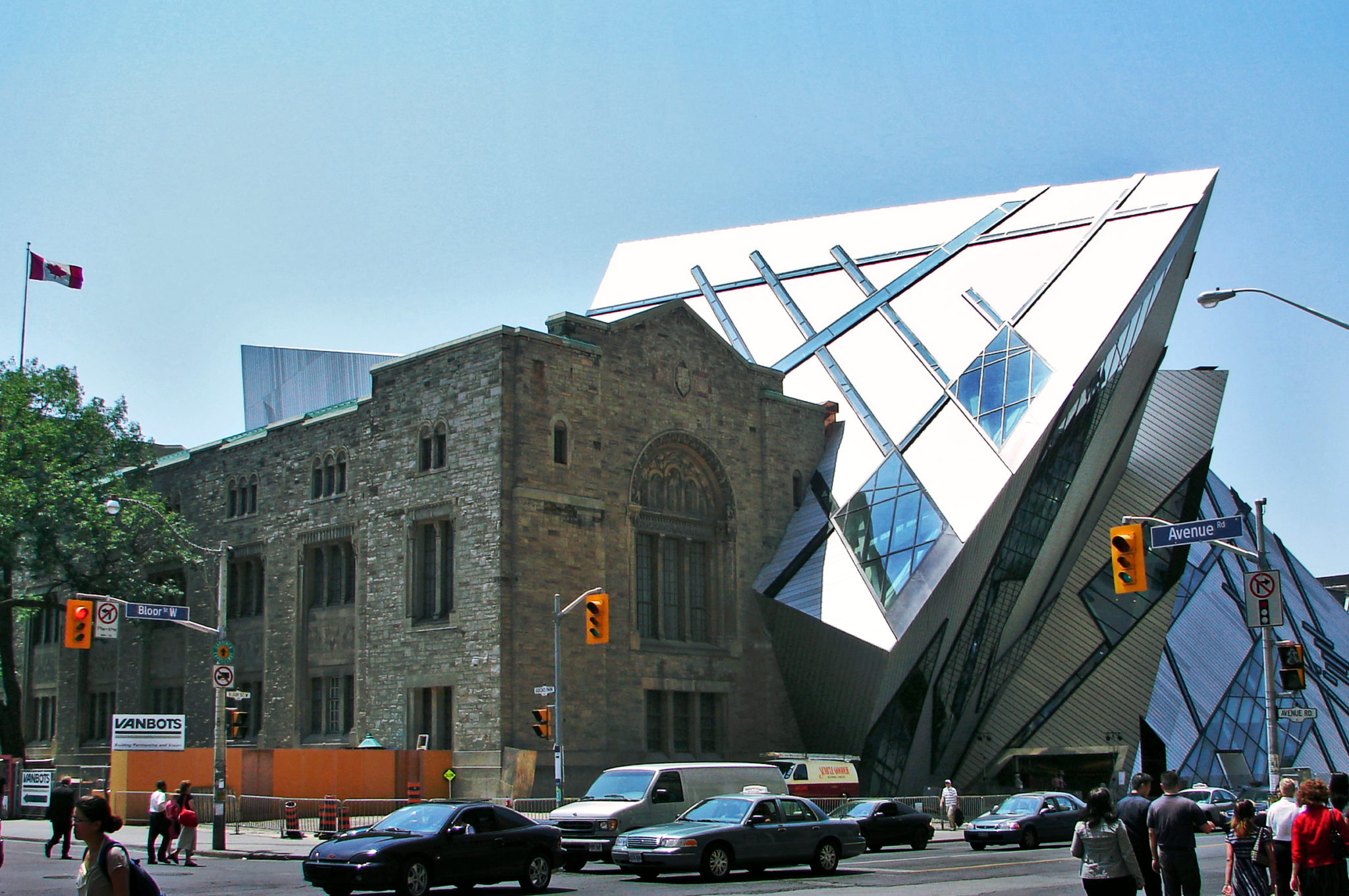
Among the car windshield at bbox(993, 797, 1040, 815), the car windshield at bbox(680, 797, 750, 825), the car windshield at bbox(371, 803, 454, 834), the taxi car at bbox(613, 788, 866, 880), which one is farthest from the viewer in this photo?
the car windshield at bbox(993, 797, 1040, 815)

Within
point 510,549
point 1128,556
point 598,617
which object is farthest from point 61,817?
point 1128,556

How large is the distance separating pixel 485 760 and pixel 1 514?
61.0ft

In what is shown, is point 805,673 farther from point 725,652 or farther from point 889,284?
point 889,284

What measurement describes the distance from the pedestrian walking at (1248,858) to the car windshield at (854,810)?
16929 millimetres

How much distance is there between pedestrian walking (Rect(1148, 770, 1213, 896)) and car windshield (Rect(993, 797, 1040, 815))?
16872 millimetres

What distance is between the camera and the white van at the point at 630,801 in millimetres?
24016

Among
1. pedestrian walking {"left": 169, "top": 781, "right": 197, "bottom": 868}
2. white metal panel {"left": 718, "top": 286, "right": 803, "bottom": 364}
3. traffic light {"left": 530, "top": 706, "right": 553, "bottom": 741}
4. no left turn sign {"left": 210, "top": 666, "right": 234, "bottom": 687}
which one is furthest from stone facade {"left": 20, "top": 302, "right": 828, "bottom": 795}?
pedestrian walking {"left": 169, "top": 781, "right": 197, "bottom": 868}

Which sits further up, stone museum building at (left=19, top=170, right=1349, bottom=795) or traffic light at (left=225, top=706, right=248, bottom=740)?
stone museum building at (left=19, top=170, right=1349, bottom=795)

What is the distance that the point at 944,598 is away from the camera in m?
39.5

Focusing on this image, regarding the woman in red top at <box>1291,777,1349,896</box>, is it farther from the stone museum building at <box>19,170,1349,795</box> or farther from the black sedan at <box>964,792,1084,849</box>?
the stone museum building at <box>19,170,1349,795</box>

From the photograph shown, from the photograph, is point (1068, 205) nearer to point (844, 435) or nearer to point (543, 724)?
point (844, 435)

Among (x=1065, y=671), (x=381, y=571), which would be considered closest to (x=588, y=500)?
(x=381, y=571)

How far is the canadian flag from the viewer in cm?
4634

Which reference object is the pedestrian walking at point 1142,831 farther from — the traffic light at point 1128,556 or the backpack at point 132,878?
the traffic light at point 1128,556
